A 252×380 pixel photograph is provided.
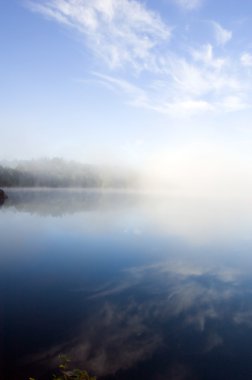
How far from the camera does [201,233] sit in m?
56.0

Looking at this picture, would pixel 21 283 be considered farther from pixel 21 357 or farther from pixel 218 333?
pixel 218 333

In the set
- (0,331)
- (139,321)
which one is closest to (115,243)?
(139,321)

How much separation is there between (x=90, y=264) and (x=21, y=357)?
1799cm

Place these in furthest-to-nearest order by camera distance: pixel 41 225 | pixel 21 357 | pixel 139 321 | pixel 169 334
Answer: pixel 41 225 < pixel 139 321 < pixel 169 334 < pixel 21 357

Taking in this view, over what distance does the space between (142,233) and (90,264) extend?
22.9m

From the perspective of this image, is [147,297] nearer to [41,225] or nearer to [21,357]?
[21,357]

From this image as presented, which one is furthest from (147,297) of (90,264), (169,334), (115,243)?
(115,243)

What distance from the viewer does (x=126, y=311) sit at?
63.7 feet

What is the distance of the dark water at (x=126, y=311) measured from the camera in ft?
44.4

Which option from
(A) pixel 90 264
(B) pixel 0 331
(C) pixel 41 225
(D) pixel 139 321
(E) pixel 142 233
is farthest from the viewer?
(C) pixel 41 225

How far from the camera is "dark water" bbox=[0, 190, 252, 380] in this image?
13.5 metres

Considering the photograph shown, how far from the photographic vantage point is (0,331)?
15508 mm

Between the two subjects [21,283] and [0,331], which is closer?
[0,331]

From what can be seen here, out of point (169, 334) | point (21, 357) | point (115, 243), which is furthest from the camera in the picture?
point (115, 243)
